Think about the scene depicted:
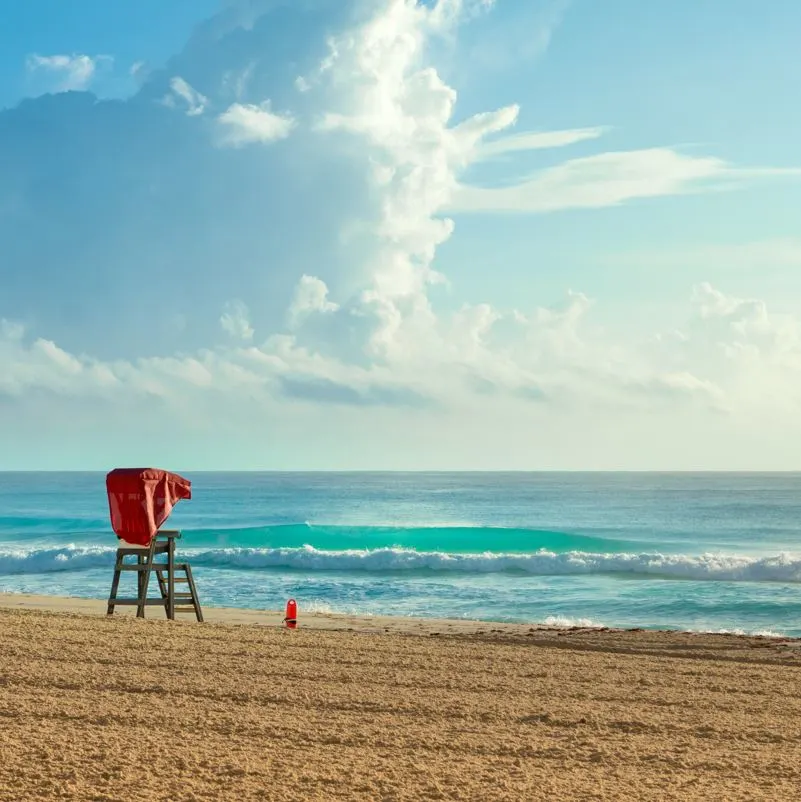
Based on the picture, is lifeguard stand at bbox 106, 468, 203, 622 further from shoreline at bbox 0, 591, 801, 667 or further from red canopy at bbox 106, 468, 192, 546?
shoreline at bbox 0, 591, 801, 667

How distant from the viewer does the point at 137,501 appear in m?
14.0

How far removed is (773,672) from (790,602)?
12379 millimetres

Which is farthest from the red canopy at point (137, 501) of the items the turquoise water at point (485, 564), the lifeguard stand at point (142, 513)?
the turquoise water at point (485, 564)

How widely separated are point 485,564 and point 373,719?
1009 inches

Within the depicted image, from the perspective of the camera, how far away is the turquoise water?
21.7m

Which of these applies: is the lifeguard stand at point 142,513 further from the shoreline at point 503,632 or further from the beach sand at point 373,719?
the beach sand at point 373,719

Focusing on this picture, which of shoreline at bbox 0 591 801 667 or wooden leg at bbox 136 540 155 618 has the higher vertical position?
wooden leg at bbox 136 540 155 618

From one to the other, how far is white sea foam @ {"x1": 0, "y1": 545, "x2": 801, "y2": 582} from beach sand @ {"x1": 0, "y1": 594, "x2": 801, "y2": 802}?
20365mm

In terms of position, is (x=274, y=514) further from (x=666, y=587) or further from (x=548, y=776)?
(x=548, y=776)

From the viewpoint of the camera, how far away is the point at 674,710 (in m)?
8.17

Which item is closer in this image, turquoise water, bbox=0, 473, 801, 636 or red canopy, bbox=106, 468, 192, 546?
red canopy, bbox=106, 468, 192, 546

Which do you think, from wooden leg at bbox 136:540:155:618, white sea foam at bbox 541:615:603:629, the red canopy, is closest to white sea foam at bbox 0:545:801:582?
white sea foam at bbox 541:615:603:629

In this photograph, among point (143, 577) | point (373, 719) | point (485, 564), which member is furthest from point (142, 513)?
point (485, 564)

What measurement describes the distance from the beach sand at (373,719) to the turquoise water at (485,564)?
895 centimetres
